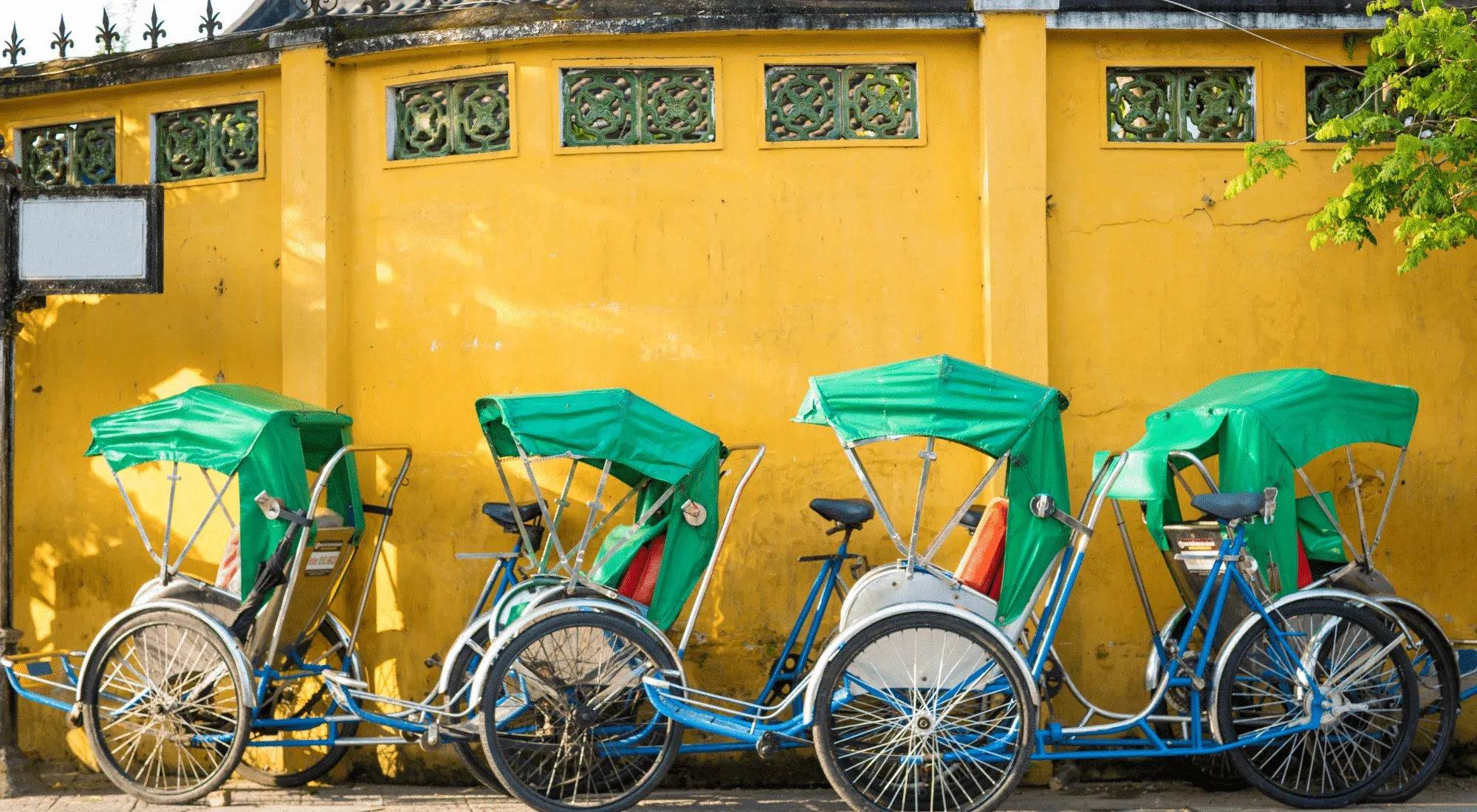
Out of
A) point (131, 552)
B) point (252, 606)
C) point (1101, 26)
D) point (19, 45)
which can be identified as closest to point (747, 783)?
point (252, 606)

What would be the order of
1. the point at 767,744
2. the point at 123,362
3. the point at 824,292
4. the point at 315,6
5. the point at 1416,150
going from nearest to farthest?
the point at 767,744 < the point at 1416,150 < the point at 824,292 < the point at 315,6 < the point at 123,362

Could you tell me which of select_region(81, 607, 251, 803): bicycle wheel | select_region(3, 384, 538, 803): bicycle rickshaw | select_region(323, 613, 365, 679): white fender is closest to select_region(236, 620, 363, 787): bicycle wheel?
select_region(323, 613, 365, 679): white fender

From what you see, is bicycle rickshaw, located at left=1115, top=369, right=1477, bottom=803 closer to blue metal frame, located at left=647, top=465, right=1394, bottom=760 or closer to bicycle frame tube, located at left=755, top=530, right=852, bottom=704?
blue metal frame, located at left=647, top=465, right=1394, bottom=760

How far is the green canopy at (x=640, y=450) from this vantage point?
545 centimetres

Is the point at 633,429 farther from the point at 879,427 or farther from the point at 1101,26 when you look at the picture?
the point at 1101,26

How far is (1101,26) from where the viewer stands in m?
6.61

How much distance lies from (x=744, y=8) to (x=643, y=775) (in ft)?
12.2

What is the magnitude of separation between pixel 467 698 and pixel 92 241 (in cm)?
296

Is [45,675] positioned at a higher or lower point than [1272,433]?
lower

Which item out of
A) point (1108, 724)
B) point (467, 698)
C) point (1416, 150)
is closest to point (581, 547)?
point (467, 698)

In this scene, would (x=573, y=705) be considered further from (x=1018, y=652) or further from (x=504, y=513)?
(x=1018, y=652)

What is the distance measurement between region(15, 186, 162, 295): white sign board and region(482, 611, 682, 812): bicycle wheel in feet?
9.00

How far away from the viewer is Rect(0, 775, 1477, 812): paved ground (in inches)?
233

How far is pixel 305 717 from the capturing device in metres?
6.36
